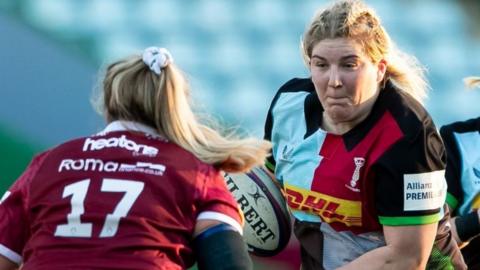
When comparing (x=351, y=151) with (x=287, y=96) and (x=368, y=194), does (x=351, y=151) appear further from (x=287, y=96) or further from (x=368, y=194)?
(x=287, y=96)

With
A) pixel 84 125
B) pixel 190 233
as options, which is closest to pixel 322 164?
pixel 190 233

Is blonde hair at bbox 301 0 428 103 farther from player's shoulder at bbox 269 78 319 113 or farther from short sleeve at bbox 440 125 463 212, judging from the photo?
short sleeve at bbox 440 125 463 212

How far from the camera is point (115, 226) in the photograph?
8.89 ft

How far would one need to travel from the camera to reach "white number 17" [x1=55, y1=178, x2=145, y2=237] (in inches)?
107

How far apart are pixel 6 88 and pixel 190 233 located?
4592mm

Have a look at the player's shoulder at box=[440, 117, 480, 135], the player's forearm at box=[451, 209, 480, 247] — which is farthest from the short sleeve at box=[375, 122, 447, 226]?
the player's shoulder at box=[440, 117, 480, 135]

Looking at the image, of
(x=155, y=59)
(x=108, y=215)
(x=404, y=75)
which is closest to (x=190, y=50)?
(x=404, y=75)

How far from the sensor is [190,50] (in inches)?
309

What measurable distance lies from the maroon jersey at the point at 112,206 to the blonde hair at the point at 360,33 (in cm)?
71

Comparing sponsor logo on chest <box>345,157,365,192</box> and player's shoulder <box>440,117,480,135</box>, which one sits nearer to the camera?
sponsor logo on chest <box>345,157,365,192</box>

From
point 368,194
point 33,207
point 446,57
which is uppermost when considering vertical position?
point 33,207

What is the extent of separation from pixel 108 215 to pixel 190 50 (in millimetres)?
5181

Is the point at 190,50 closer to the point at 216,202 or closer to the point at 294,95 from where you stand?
the point at 294,95

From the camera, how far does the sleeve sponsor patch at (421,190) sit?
3268 millimetres
